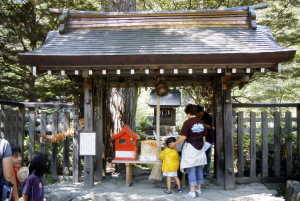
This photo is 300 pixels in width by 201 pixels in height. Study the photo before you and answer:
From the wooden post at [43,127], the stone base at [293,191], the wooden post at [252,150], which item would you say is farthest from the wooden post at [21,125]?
the stone base at [293,191]

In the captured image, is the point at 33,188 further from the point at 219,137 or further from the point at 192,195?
the point at 219,137

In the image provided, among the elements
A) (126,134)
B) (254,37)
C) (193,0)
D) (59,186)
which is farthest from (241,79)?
(193,0)

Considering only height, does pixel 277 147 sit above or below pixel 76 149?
below

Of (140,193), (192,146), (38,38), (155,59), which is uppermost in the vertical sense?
(38,38)

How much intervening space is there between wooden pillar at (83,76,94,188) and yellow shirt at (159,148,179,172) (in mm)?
1560

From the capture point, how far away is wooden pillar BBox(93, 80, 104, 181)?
280 inches

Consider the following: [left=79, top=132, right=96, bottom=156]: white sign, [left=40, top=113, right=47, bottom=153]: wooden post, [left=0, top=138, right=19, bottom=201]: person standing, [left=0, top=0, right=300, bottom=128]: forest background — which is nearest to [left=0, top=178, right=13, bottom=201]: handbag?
[left=0, top=138, right=19, bottom=201]: person standing

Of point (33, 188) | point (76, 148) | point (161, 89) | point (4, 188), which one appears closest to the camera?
point (33, 188)

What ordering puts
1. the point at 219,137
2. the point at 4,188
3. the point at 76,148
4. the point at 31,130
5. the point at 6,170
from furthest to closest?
the point at 31,130 < the point at 76,148 < the point at 219,137 < the point at 4,188 < the point at 6,170

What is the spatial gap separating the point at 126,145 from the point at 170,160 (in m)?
1.05

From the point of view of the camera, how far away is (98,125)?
23.6ft

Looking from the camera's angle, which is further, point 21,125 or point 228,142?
point 21,125

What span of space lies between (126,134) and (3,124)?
9.21 ft

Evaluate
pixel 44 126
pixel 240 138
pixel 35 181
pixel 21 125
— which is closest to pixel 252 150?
pixel 240 138
